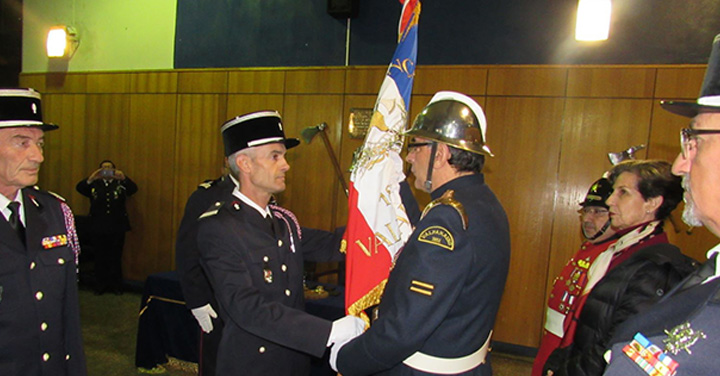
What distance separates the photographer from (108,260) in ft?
19.9

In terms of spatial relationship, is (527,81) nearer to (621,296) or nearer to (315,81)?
(315,81)

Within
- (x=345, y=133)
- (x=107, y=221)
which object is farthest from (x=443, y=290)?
(x=107, y=221)

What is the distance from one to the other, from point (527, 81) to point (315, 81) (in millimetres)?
2550

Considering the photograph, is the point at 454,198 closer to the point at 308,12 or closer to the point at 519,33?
the point at 519,33

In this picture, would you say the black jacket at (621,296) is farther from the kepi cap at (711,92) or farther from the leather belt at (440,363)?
the kepi cap at (711,92)

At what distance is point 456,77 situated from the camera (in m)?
4.82

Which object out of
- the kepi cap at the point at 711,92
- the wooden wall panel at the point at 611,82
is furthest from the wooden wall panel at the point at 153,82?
the kepi cap at the point at 711,92

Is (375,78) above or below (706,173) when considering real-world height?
above

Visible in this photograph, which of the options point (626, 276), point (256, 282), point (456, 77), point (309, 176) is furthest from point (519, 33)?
point (256, 282)

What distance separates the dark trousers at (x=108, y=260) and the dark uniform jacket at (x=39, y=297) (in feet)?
15.2

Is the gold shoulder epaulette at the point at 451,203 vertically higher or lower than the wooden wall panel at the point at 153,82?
lower

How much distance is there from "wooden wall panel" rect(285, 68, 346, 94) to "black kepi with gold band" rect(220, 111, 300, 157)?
10.8ft

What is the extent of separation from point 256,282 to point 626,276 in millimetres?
1518

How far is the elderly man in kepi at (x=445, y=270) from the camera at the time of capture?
57.5 inches
